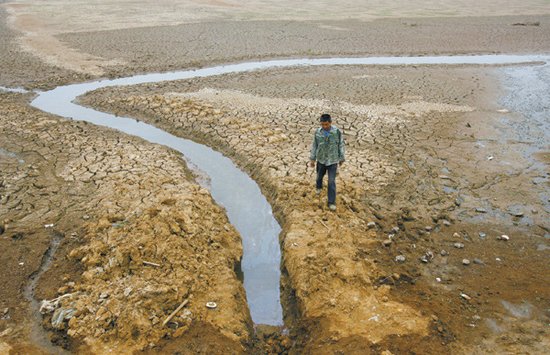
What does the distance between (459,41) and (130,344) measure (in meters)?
21.8

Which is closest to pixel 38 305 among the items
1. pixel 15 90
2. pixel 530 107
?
pixel 15 90

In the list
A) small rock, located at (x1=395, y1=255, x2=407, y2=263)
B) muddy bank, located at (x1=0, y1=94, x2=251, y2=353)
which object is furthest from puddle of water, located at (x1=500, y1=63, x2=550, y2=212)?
muddy bank, located at (x1=0, y1=94, x2=251, y2=353)

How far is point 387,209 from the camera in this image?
23.8 ft

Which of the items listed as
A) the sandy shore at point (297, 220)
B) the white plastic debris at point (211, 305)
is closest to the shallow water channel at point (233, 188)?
the sandy shore at point (297, 220)

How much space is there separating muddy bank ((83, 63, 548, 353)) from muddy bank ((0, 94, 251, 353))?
3.37ft

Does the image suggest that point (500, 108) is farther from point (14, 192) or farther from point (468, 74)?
point (14, 192)

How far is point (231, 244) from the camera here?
6.52 m

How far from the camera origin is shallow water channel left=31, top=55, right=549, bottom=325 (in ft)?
19.4

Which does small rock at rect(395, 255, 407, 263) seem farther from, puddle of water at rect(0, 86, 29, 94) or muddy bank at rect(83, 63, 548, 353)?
puddle of water at rect(0, 86, 29, 94)

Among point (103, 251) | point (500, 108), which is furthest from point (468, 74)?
point (103, 251)

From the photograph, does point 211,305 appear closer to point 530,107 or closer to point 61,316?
point 61,316

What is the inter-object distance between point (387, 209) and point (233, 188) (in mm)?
2915

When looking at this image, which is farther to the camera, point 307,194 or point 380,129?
point 380,129

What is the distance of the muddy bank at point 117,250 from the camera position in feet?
15.9
